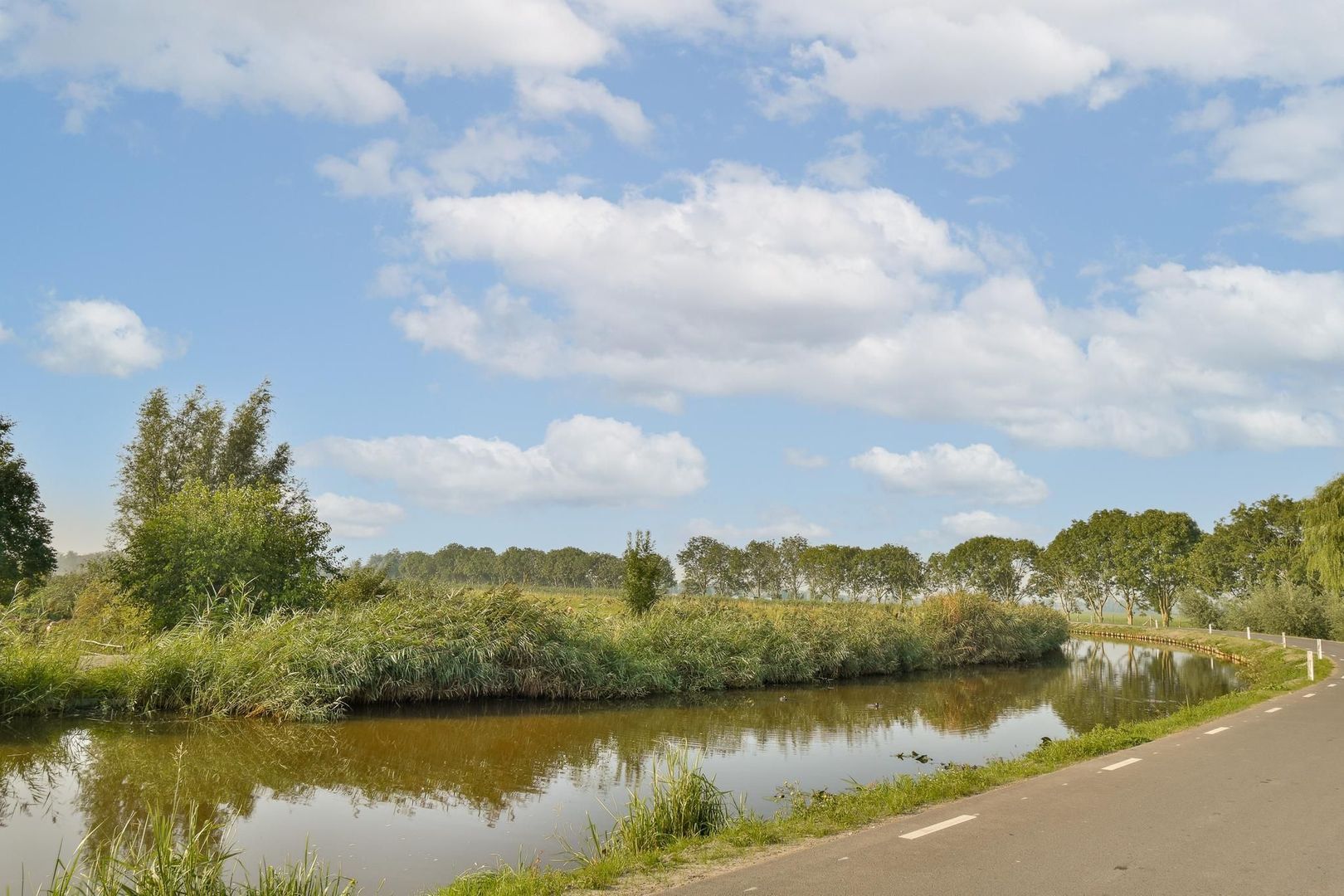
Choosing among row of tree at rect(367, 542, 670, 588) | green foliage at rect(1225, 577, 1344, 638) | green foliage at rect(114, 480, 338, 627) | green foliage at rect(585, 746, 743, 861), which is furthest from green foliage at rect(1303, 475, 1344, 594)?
row of tree at rect(367, 542, 670, 588)

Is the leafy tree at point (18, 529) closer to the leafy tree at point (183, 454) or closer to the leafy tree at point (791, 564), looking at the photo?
the leafy tree at point (183, 454)

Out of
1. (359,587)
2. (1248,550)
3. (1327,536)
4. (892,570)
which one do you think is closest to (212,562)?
(359,587)

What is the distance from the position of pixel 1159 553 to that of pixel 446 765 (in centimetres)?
7725

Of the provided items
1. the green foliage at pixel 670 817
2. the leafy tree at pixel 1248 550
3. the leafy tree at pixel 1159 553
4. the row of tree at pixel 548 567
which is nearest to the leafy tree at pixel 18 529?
the green foliage at pixel 670 817

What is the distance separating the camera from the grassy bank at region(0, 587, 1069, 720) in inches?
669

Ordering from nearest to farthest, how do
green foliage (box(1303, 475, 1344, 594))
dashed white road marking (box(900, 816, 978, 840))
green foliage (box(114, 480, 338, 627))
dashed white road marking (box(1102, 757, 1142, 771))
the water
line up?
dashed white road marking (box(900, 816, 978, 840)) < the water < dashed white road marking (box(1102, 757, 1142, 771)) < green foliage (box(114, 480, 338, 627)) < green foliage (box(1303, 475, 1344, 594))

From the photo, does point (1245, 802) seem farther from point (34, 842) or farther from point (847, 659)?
point (847, 659)

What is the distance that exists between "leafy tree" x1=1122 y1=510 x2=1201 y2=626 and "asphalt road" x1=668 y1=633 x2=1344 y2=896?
72.9 metres

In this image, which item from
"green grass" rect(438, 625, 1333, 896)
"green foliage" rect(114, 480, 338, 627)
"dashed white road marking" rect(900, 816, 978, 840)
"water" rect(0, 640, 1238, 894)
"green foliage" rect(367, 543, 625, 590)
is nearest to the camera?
"green grass" rect(438, 625, 1333, 896)

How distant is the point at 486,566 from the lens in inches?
5364

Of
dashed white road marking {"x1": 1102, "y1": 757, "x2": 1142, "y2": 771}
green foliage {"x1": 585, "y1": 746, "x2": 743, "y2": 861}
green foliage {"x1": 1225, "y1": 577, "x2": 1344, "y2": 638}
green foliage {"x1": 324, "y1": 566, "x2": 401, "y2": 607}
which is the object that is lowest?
green foliage {"x1": 1225, "y1": 577, "x2": 1344, "y2": 638}

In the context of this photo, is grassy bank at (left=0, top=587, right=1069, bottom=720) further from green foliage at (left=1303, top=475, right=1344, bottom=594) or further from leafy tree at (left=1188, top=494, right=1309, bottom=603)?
leafy tree at (left=1188, top=494, right=1309, bottom=603)

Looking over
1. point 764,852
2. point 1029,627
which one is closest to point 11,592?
point 764,852

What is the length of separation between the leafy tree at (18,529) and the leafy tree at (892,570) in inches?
3266
